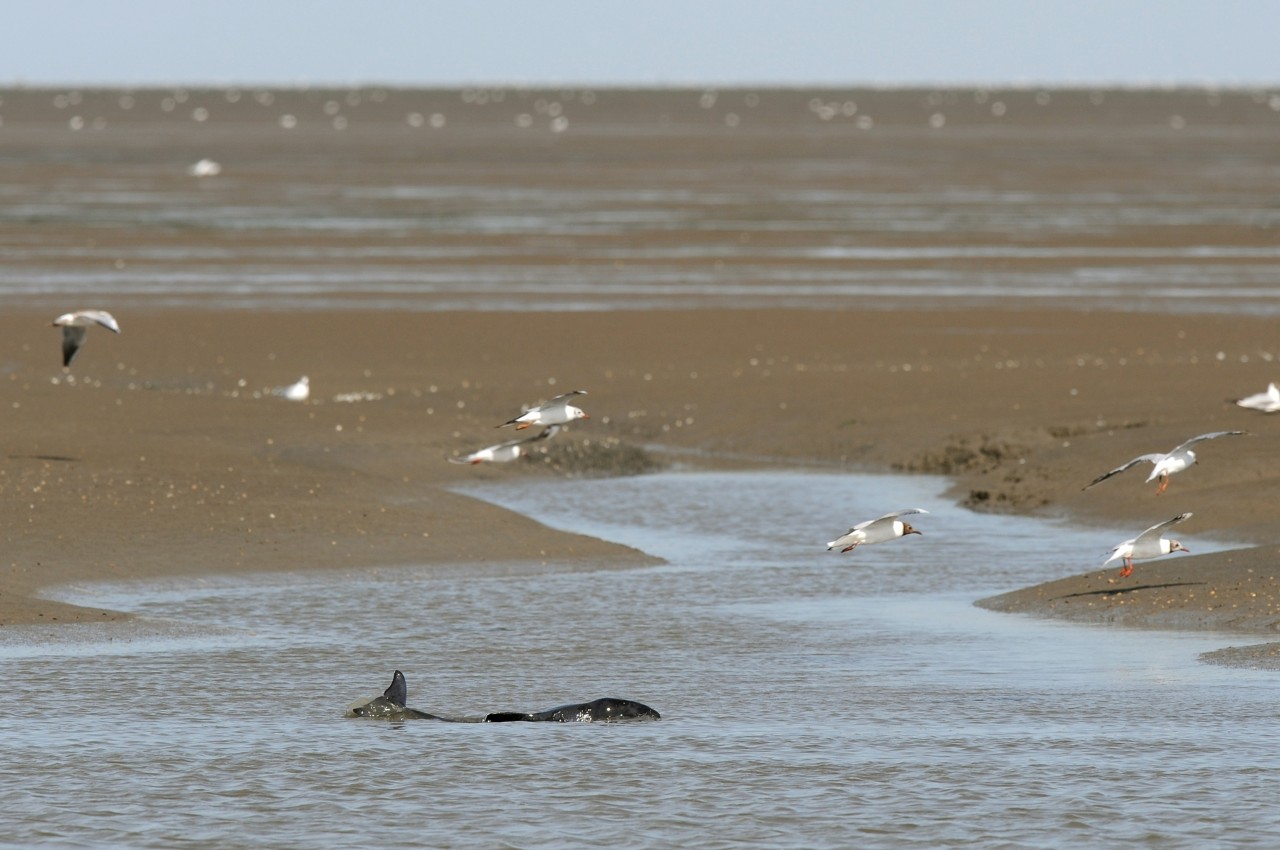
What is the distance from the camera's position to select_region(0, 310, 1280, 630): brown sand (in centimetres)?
1720

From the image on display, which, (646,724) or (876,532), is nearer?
(646,724)

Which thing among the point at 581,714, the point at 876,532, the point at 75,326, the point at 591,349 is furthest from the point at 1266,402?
the point at 591,349

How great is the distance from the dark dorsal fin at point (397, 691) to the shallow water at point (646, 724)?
0.48ft

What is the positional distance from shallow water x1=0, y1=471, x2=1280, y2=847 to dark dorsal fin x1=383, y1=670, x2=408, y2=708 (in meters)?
0.15

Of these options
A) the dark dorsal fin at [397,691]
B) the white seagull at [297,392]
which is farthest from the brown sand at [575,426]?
the dark dorsal fin at [397,691]

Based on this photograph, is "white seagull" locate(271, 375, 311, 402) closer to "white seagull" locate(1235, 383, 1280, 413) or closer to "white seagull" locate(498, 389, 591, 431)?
"white seagull" locate(498, 389, 591, 431)

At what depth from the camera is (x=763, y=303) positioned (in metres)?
34.9

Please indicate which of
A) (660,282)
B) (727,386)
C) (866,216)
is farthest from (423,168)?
(727,386)

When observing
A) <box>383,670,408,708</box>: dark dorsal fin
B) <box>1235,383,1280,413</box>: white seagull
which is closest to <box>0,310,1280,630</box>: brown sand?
<box>1235,383,1280,413</box>: white seagull

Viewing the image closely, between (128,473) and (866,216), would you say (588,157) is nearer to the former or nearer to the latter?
(866,216)

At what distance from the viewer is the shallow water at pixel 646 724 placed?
33.0 ft

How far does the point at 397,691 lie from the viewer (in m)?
11.8

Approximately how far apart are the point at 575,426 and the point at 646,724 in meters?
12.5

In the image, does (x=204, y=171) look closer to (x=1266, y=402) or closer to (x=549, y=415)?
(x=1266, y=402)
